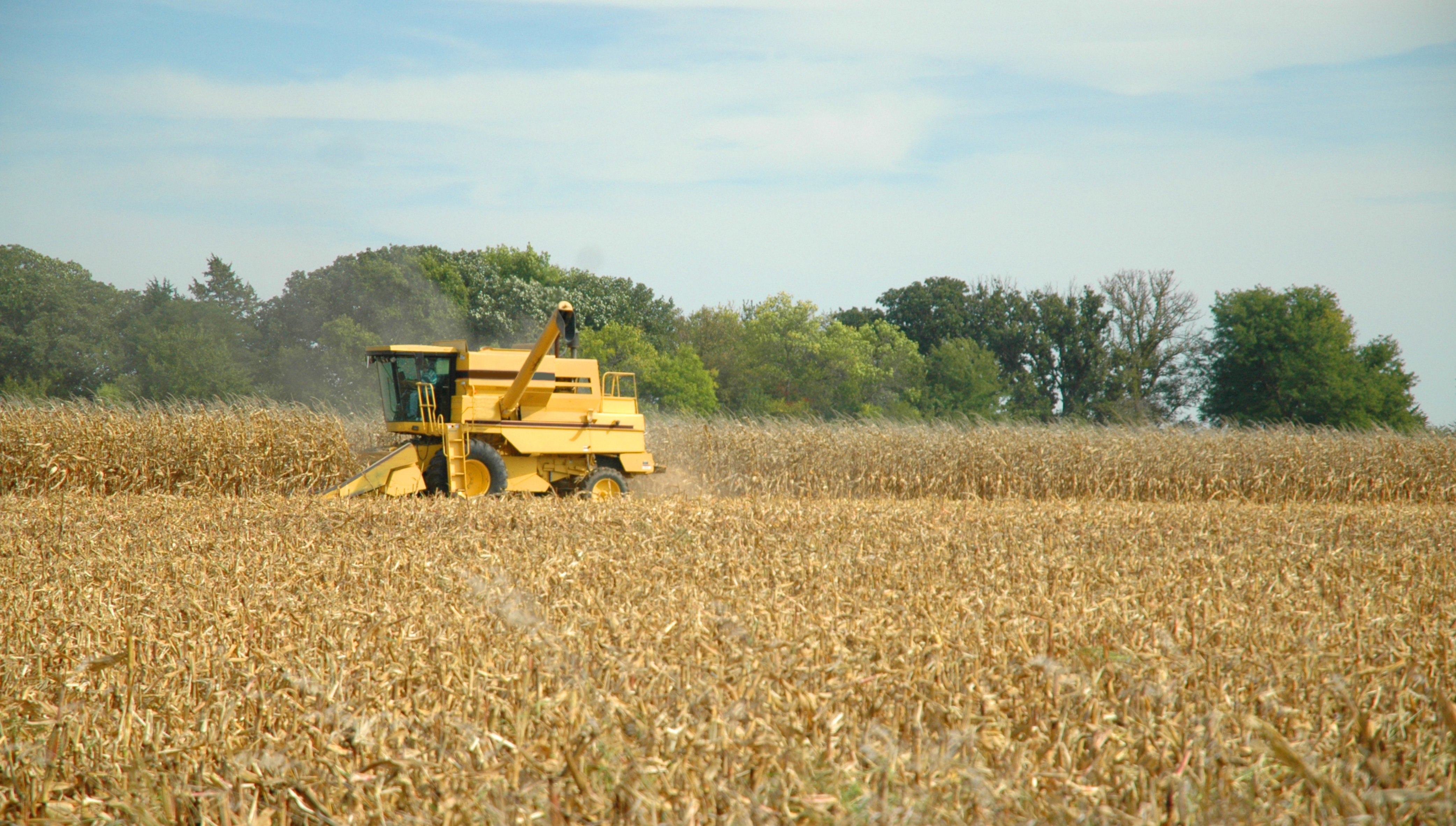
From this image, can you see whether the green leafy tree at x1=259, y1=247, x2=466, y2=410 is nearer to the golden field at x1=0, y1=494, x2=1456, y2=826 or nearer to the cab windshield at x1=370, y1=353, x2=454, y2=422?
the cab windshield at x1=370, y1=353, x2=454, y2=422

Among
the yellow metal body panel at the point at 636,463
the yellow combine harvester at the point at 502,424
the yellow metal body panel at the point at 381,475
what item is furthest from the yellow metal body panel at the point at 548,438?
the yellow metal body panel at the point at 381,475

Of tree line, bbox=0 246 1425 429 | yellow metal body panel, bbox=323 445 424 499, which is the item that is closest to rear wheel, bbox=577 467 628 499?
yellow metal body panel, bbox=323 445 424 499

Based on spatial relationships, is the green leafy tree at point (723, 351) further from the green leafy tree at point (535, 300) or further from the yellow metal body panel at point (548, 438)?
the yellow metal body panel at point (548, 438)

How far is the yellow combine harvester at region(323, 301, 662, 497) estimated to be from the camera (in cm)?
995

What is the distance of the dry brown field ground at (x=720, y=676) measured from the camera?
74.8 inches

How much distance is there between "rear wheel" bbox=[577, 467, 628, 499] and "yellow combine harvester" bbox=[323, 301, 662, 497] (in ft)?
0.04

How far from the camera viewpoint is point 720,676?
8.45 feet

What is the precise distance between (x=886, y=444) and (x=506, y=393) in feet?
20.5

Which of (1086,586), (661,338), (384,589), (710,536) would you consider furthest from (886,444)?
(661,338)

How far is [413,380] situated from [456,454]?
1327mm

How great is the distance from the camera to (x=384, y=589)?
174 inches

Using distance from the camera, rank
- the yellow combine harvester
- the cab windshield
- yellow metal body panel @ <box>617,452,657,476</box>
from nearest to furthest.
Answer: the yellow combine harvester < the cab windshield < yellow metal body panel @ <box>617,452,657,476</box>

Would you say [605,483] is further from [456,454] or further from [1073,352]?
[1073,352]

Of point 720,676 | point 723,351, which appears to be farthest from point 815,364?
point 720,676
